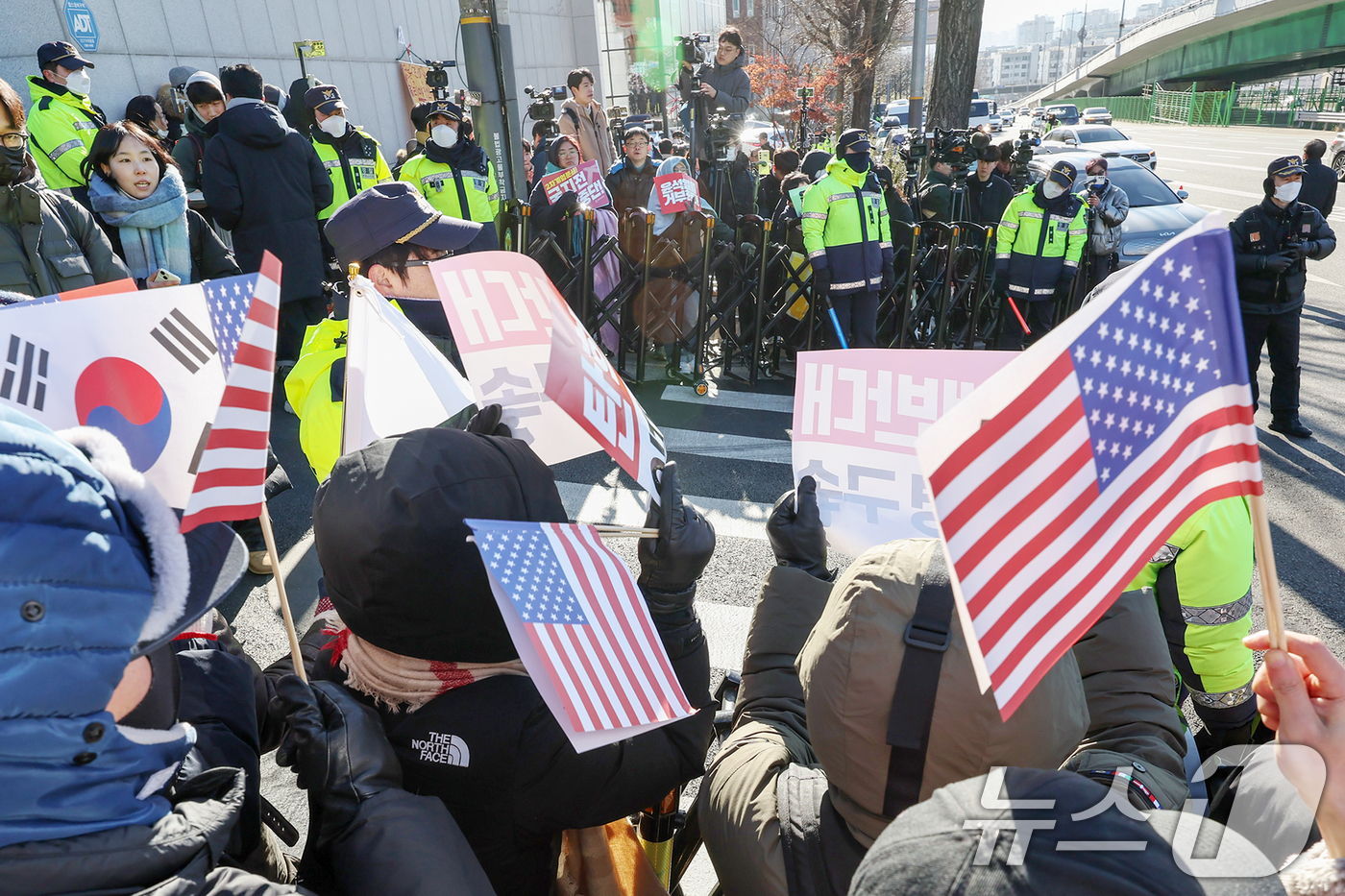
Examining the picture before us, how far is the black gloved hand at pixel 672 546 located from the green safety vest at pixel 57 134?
6410mm

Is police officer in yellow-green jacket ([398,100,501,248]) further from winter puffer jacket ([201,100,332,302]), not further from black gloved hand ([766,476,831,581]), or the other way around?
black gloved hand ([766,476,831,581])

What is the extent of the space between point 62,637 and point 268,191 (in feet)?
19.4

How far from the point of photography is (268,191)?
5941 mm

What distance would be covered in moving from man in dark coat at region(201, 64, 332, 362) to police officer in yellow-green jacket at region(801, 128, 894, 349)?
3.80 metres

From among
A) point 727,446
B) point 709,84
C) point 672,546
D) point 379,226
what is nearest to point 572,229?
point 727,446

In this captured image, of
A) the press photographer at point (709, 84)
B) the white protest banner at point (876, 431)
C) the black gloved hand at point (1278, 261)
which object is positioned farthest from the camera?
the press photographer at point (709, 84)

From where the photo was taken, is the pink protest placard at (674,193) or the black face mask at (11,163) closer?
the black face mask at (11,163)

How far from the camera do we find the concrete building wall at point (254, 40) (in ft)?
30.4

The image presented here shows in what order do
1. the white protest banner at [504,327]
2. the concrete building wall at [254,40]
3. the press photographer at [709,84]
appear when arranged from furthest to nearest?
the press photographer at [709,84]
the concrete building wall at [254,40]
the white protest banner at [504,327]

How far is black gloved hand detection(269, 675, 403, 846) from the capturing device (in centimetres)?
130

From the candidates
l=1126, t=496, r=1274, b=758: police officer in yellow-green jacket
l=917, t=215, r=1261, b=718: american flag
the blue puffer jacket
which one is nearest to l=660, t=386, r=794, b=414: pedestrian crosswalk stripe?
l=1126, t=496, r=1274, b=758: police officer in yellow-green jacket

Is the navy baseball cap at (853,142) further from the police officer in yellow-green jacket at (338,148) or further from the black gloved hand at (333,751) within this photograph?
the black gloved hand at (333,751)

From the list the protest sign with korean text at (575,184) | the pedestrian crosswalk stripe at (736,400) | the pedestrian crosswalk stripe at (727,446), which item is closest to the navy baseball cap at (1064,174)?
the pedestrian crosswalk stripe at (736,400)

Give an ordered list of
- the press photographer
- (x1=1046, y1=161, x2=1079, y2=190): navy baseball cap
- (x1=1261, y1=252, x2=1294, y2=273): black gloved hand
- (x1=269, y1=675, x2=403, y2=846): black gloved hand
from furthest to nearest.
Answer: the press photographer, (x1=1046, y1=161, x2=1079, y2=190): navy baseball cap, (x1=1261, y1=252, x2=1294, y2=273): black gloved hand, (x1=269, y1=675, x2=403, y2=846): black gloved hand
